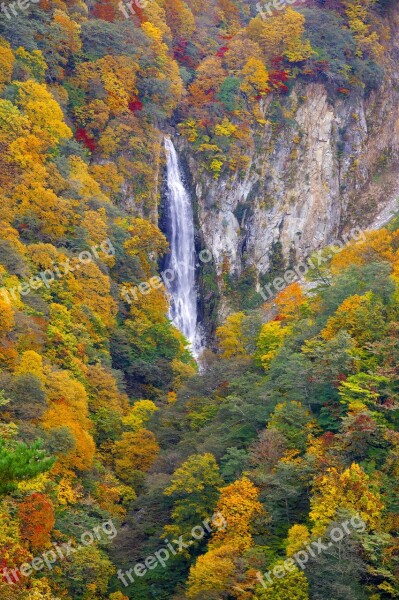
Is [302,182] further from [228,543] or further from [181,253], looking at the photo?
[228,543]

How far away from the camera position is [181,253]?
50500 millimetres

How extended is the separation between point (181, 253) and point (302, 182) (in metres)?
9.96

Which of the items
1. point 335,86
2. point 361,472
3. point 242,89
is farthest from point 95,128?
point 361,472

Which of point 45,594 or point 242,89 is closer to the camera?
point 45,594

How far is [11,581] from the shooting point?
2473cm

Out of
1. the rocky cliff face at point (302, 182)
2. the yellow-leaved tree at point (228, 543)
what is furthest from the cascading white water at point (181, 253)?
the yellow-leaved tree at point (228, 543)

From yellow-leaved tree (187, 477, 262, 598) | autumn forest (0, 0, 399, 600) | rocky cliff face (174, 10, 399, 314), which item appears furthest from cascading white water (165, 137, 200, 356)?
yellow-leaved tree (187, 477, 262, 598)

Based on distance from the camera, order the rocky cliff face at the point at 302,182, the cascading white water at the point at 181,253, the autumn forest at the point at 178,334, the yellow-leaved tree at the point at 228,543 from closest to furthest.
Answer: the yellow-leaved tree at the point at 228,543, the autumn forest at the point at 178,334, the cascading white water at the point at 181,253, the rocky cliff face at the point at 302,182

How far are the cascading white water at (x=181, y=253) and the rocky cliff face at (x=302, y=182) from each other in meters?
0.99

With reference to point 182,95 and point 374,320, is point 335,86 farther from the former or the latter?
point 374,320

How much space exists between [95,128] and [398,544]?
101 ft

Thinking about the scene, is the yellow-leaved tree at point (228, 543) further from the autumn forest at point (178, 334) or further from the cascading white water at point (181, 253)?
the cascading white water at point (181, 253)

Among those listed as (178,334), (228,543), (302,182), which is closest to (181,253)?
(178,334)

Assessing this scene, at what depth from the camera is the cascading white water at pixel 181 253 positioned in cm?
4950
